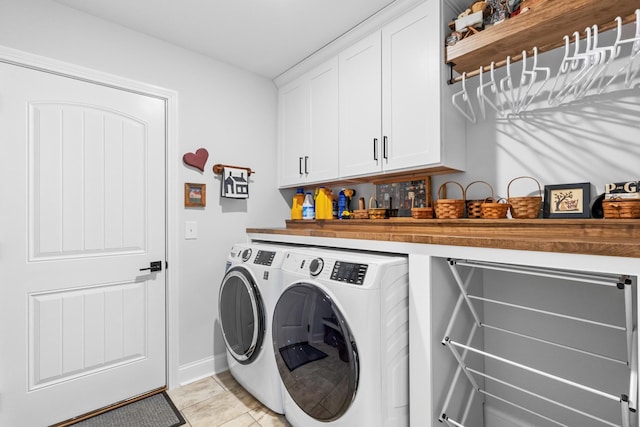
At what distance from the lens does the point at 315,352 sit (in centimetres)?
148

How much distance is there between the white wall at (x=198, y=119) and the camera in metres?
1.82

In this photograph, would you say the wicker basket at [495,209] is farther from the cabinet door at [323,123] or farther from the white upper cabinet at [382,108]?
the cabinet door at [323,123]

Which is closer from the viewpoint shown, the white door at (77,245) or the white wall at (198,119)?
the white door at (77,245)

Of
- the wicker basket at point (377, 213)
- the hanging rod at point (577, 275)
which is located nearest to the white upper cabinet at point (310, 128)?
the wicker basket at point (377, 213)

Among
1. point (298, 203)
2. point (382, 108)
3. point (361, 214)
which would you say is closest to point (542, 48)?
point (382, 108)

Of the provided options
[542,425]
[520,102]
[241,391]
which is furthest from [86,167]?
[542,425]

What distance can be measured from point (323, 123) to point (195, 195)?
1.14 metres

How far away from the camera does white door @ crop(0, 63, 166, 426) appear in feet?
5.57

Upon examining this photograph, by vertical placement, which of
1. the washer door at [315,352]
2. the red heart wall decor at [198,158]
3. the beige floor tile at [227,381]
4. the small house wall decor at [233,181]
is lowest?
the beige floor tile at [227,381]

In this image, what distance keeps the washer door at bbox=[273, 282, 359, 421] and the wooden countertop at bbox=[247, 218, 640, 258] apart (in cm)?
43

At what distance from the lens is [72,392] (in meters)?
1.84

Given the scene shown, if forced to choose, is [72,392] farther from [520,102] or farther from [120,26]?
[520,102]

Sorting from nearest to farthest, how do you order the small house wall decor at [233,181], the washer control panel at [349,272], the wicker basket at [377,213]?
the washer control panel at [349,272] → the wicker basket at [377,213] → the small house wall decor at [233,181]

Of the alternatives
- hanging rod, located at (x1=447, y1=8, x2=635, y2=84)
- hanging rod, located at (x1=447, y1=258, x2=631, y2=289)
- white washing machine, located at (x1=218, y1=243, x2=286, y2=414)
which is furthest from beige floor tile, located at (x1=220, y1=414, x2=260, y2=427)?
hanging rod, located at (x1=447, y1=8, x2=635, y2=84)
